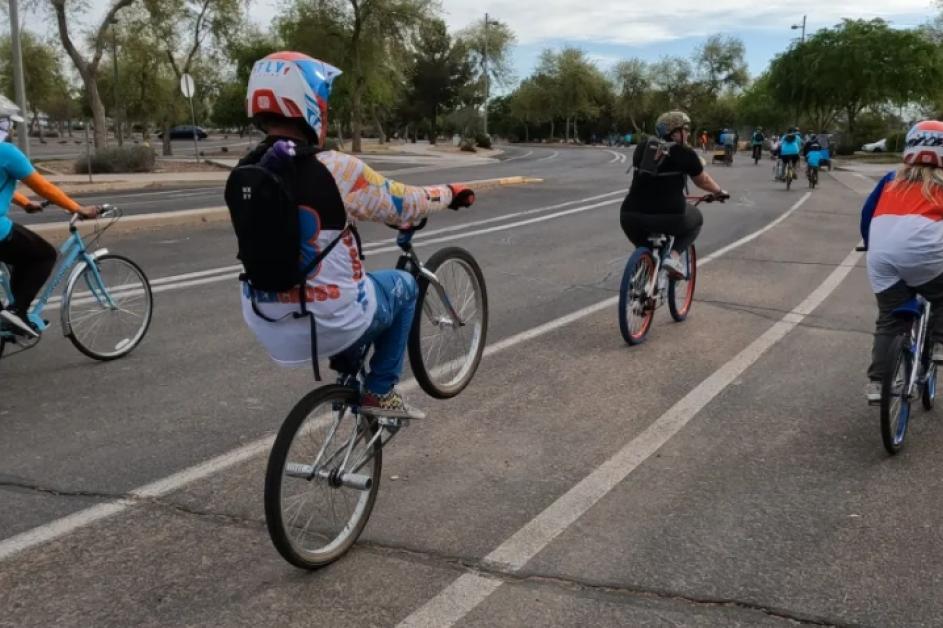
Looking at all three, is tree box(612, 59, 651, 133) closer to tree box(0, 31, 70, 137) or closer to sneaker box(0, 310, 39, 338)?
tree box(0, 31, 70, 137)

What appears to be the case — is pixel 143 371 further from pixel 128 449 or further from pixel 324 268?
pixel 324 268

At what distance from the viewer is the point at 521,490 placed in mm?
4363

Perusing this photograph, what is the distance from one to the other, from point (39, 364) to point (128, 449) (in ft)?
7.23

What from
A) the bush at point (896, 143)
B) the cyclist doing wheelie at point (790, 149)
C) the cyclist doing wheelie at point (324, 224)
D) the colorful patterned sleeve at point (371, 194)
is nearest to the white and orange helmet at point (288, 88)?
the cyclist doing wheelie at point (324, 224)

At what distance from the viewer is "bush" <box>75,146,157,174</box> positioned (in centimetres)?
3042

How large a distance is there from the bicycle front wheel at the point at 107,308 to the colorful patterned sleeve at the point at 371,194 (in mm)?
3787

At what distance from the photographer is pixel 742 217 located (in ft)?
58.2

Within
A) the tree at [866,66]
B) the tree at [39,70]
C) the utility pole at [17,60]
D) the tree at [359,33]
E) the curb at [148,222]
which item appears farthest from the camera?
the tree at [39,70]

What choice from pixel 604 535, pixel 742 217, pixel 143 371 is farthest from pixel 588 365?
pixel 742 217

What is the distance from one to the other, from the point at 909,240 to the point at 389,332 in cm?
308

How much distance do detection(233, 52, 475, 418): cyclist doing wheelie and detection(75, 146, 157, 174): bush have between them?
96.4ft

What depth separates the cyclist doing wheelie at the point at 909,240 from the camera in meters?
4.95

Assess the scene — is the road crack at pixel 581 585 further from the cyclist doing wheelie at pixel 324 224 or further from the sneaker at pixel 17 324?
the sneaker at pixel 17 324

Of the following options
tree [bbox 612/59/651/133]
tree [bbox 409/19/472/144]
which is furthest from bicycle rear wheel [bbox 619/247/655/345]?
tree [bbox 612/59/651/133]
